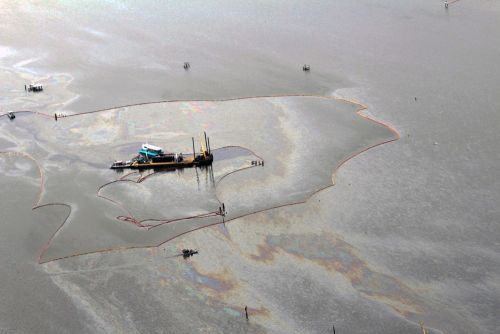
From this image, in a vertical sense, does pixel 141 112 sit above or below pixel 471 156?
above

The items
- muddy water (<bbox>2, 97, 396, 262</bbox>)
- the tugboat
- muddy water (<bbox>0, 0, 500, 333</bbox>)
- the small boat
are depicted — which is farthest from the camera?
the small boat

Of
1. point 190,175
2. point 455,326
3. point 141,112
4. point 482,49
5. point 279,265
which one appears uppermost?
point 482,49

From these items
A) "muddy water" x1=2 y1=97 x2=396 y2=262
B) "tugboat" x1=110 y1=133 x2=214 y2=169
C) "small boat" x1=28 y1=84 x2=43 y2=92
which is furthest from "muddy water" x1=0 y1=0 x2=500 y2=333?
"tugboat" x1=110 y1=133 x2=214 y2=169

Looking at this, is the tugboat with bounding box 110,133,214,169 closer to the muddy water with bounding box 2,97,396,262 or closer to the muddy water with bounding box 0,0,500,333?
the muddy water with bounding box 2,97,396,262

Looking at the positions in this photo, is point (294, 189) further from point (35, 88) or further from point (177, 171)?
point (35, 88)

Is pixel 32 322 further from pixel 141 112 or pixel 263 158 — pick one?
pixel 141 112

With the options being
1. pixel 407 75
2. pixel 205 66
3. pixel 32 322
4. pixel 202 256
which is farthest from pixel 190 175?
pixel 407 75

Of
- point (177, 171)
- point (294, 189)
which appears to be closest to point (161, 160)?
point (177, 171)

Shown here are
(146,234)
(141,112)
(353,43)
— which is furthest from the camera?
(353,43)
